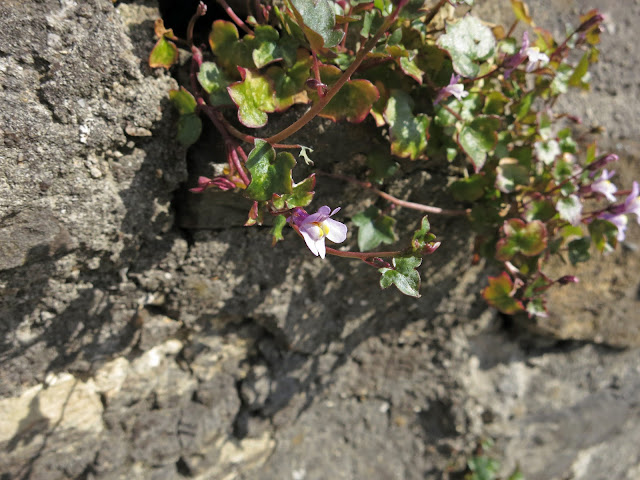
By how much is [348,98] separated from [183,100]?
0.95ft

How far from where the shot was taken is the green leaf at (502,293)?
1027mm

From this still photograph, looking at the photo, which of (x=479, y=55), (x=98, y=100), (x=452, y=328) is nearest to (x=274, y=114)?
(x=98, y=100)

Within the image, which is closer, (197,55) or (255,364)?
(197,55)

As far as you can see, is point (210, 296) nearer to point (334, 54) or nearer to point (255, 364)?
point (255, 364)

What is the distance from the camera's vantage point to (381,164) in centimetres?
94

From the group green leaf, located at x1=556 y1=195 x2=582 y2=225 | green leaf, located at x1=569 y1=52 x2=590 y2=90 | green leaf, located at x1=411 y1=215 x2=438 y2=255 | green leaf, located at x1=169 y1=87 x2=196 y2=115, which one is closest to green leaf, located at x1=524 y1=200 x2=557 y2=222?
green leaf, located at x1=556 y1=195 x2=582 y2=225

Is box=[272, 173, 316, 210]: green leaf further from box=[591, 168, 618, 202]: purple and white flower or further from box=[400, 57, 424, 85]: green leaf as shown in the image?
box=[591, 168, 618, 202]: purple and white flower

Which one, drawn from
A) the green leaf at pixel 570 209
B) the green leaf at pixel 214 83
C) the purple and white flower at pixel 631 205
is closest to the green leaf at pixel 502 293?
the green leaf at pixel 570 209

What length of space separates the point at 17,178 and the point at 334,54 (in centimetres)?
54

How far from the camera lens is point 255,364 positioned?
4.03 ft

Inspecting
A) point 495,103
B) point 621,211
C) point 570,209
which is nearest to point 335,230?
point 495,103

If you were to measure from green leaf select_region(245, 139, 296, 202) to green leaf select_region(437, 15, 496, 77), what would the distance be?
15.0 inches

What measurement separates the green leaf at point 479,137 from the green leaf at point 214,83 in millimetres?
457

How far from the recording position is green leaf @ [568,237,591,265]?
1.06 metres
